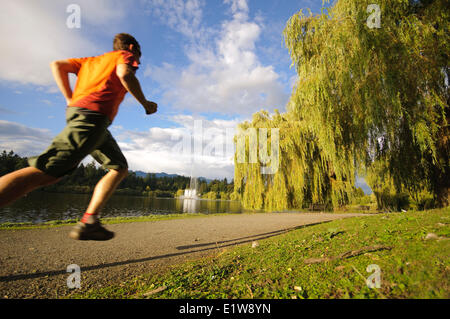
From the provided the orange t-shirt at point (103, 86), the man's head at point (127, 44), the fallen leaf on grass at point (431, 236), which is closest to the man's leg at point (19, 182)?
the orange t-shirt at point (103, 86)

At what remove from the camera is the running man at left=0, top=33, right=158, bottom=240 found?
1.37m

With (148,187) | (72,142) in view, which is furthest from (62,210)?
(148,187)

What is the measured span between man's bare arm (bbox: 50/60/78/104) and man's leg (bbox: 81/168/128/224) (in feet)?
2.28

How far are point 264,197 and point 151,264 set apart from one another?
8.70 meters

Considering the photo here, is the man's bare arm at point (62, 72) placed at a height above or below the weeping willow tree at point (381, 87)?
below

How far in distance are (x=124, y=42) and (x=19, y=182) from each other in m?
1.23

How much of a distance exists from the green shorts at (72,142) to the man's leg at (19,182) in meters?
0.05

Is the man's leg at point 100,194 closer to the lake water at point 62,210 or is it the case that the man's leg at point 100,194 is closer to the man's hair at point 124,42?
the man's hair at point 124,42

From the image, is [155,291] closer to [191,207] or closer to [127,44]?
[127,44]

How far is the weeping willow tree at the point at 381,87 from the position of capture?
17.9ft

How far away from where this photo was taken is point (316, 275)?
2396 millimetres

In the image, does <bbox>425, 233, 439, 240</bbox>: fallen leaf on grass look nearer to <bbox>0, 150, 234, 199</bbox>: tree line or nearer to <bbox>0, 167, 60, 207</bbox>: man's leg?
<bbox>0, 167, 60, 207</bbox>: man's leg
